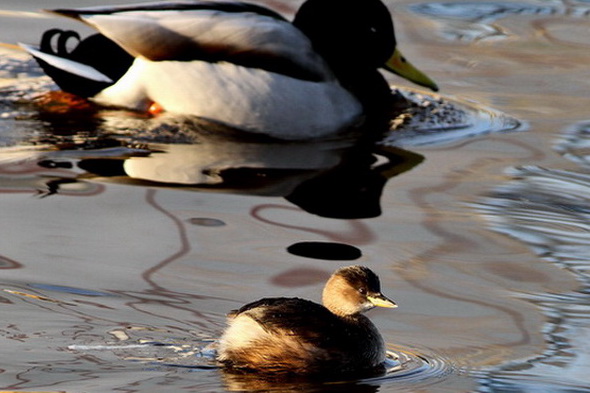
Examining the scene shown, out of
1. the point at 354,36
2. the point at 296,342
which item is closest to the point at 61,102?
the point at 354,36

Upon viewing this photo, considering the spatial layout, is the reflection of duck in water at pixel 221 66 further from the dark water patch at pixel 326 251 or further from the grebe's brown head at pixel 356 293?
the grebe's brown head at pixel 356 293

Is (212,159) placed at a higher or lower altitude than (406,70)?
lower

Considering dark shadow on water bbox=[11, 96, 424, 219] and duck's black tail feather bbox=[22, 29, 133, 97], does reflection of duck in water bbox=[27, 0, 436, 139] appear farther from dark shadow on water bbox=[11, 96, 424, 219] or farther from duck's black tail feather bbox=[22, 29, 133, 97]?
dark shadow on water bbox=[11, 96, 424, 219]

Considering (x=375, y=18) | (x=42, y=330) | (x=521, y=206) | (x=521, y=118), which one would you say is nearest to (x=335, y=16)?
(x=375, y=18)

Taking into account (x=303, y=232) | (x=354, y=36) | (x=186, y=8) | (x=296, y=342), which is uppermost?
(x=186, y=8)

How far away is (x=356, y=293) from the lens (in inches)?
216

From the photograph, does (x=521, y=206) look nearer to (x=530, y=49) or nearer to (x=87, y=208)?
(x=87, y=208)

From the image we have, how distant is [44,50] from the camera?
9.52 metres

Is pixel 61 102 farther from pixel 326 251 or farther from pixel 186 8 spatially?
pixel 326 251

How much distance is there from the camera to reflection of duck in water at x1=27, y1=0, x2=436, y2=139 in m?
9.09

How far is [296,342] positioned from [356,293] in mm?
350

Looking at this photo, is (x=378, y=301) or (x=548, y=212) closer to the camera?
(x=378, y=301)

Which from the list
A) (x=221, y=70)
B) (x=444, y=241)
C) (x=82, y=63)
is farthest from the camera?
(x=82, y=63)

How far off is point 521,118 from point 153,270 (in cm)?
358
